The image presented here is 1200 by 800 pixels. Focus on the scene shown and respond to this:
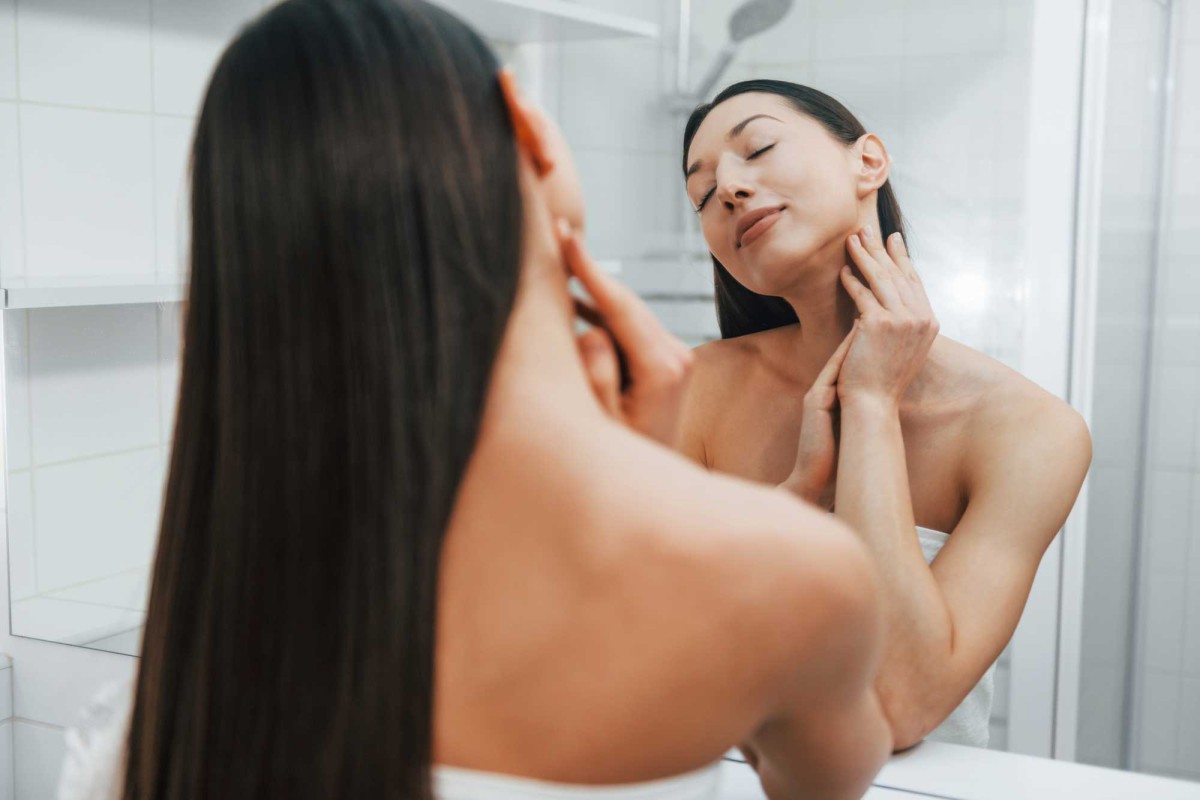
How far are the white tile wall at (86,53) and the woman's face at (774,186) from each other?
1.89 feet

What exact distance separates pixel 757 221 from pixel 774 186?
0.10ft

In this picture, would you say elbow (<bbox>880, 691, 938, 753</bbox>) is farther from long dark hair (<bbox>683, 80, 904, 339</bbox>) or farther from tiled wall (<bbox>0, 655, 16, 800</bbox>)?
tiled wall (<bbox>0, 655, 16, 800</bbox>)

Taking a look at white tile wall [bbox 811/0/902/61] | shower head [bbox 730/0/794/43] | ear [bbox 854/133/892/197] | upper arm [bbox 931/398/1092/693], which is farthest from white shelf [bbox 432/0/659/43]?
upper arm [bbox 931/398/1092/693]

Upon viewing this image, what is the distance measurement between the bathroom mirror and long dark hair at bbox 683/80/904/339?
0.23m

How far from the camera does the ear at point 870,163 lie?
33.4 inches

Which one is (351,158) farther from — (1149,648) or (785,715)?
(1149,648)

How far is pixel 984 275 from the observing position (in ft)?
3.66

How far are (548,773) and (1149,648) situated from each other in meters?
0.94

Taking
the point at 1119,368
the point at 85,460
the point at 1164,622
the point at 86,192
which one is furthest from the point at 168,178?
the point at 1164,622

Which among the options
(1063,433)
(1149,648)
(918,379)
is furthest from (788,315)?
(1149,648)

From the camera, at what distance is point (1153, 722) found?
3.41ft

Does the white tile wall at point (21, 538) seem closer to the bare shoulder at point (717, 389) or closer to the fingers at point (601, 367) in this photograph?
the bare shoulder at point (717, 389)

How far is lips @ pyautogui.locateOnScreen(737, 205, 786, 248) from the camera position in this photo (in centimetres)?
81

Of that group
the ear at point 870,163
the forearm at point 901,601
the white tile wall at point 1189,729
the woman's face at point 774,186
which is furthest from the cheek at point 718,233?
the white tile wall at point 1189,729
